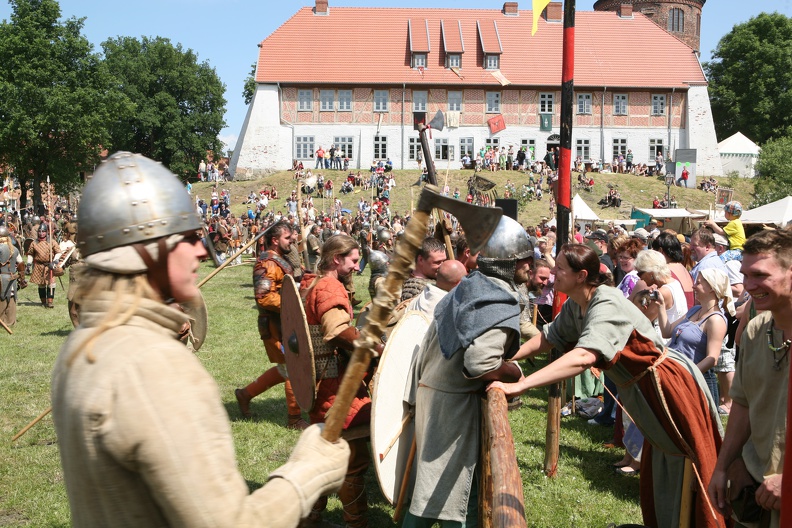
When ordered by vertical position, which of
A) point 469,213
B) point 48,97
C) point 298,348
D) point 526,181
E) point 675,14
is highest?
point 675,14

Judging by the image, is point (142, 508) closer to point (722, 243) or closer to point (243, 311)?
point (722, 243)

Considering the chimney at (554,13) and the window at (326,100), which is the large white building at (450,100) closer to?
the window at (326,100)

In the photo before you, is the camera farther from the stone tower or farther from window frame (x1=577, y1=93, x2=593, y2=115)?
the stone tower

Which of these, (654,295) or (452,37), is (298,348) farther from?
(452,37)

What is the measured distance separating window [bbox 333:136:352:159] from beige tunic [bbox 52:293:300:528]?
161ft

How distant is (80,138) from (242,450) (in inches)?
1547

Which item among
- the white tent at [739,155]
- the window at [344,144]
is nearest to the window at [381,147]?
the window at [344,144]

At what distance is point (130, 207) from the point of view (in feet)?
5.30

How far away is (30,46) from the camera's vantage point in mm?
39938

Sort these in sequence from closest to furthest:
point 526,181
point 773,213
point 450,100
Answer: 1. point 773,213
2. point 526,181
3. point 450,100

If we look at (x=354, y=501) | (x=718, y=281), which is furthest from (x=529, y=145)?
(x=354, y=501)

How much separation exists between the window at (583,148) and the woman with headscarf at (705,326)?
155 feet

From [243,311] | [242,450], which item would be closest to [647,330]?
[242,450]

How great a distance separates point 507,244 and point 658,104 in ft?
172
